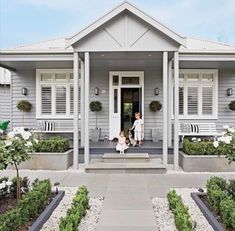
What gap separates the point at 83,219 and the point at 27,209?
0.95 m

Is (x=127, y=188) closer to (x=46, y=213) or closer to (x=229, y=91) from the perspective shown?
(x=46, y=213)

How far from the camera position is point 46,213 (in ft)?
17.3

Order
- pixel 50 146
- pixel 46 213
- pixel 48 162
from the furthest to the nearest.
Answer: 1. pixel 50 146
2. pixel 48 162
3. pixel 46 213

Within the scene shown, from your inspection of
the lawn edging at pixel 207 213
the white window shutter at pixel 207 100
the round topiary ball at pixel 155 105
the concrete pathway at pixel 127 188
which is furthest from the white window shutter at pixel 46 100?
the lawn edging at pixel 207 213

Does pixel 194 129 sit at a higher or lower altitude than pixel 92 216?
higher

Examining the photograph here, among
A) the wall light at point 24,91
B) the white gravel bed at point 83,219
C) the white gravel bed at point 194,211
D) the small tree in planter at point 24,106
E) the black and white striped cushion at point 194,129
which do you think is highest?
the wall light at point 24,91

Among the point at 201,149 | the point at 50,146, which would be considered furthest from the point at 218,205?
the point at 50,146

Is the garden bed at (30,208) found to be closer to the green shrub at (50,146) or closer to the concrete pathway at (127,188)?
the concrete pathway at (127,188)

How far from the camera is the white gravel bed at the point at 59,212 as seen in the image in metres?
5.01

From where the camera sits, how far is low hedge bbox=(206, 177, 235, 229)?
4633 millimetres

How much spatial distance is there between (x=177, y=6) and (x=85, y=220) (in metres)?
31.4

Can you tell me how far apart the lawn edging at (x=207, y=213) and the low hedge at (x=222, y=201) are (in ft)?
0.38

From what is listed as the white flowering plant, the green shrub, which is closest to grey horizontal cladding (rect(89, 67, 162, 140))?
the green shrub

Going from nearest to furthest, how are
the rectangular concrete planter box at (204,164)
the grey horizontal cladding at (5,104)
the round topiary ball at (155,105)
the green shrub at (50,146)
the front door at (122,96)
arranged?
the rectangular concrete planter box at (204,164) < the green shrub at (50,146) < the round topiary ball at (155,105) < the front door at (122,96) < the grey horizontal cladding at (5,104)
